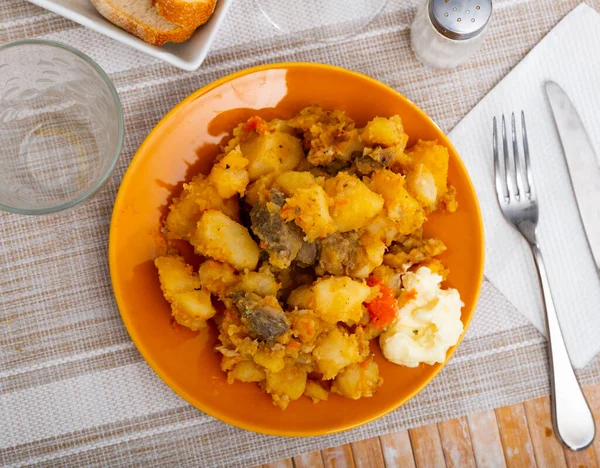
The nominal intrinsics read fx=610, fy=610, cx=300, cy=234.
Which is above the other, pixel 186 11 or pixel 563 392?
pixel 186 11

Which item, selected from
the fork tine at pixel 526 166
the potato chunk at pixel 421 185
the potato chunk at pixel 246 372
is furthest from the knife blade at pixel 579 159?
the potato chunk at pixel 246 372

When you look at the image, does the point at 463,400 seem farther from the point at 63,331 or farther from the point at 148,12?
the point at 148,12

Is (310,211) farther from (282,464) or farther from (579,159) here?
(579,159)

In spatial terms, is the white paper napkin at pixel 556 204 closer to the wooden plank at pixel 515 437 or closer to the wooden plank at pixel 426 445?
the wooden plank at pixel 515 437

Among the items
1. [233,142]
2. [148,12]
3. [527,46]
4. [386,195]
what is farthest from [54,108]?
[527,46]

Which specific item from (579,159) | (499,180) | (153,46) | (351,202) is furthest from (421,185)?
(153,46)

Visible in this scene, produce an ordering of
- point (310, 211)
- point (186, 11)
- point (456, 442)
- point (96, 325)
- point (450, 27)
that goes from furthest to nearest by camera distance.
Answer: point (456, 442), point (96, 325), point (450, 27), point (186, 11), point (310, 211)

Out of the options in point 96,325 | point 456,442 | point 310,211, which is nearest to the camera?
point 310,211

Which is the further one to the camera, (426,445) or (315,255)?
(426,445)
